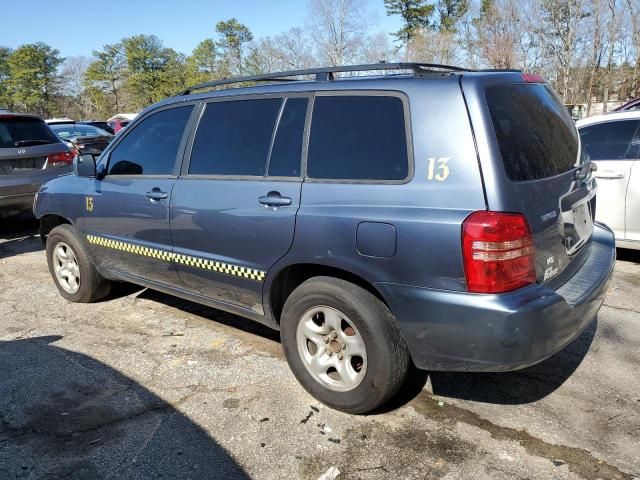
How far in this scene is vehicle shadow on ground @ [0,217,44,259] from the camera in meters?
7.02

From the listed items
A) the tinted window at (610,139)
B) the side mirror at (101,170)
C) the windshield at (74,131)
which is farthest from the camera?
the windshield at (74,131)

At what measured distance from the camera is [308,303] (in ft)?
9.56

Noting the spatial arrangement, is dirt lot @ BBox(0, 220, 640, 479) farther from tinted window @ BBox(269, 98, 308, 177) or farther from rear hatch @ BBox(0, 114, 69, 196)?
rear hatch @ BBox(0, 114, 69, 196)

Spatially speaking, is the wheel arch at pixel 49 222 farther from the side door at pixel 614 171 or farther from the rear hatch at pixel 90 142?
the rear hatch at pixel 90 142

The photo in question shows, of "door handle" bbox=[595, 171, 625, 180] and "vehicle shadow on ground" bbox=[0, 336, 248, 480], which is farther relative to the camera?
"door handle" bbox=[595, 171, 625, 180]

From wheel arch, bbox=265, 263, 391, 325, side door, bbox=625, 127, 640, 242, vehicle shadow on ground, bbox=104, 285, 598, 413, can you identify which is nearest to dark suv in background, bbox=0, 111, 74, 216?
wheel arch, bbox=265, 263, 391, 325

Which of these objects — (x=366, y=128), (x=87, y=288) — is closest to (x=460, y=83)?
(x=366, y=128)

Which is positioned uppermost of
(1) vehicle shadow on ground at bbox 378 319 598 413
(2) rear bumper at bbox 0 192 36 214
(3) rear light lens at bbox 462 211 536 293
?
(3) rear light lens at bbox 462 211 536 293

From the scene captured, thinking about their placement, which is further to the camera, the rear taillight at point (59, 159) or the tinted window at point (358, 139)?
the rear taillight at point (59, 159)

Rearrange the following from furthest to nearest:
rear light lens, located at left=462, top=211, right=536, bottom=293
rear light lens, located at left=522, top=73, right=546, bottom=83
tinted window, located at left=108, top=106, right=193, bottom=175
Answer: tinted window, located at left=108, top=106, right=193, bottom=175, rear light lens, located at left=522, top=73, right=546, bottom=83, rear light lens, located at left=462, top=211, right=536, bottom=293

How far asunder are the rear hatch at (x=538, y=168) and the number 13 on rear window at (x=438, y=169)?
0.17 metres

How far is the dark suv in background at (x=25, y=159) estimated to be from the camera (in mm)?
7082

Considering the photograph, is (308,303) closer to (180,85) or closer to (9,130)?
(9,130)

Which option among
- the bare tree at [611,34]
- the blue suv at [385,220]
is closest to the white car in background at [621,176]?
the blue suv at [385,220]
